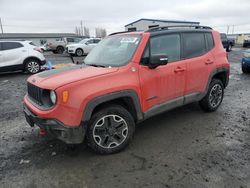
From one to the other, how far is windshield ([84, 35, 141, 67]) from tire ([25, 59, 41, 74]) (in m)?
7.16

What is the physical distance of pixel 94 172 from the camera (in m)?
2.92

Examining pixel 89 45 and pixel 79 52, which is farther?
pixel 89 45

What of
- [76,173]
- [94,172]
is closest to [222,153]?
[94,172]

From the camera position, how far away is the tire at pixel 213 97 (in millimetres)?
4797

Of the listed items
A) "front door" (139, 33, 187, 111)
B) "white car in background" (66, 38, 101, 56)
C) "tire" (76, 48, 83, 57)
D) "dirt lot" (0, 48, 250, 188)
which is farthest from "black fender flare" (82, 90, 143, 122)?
"tire" (76, 48, 83, 57)

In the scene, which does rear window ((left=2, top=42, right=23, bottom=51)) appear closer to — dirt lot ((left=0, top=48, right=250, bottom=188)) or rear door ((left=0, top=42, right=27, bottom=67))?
rear door ((left=0, top=42, right=27, bottom=67))

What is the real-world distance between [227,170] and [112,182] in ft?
5.09

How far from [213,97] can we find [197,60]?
1.17 m

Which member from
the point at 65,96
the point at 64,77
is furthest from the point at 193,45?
the point at 65,96

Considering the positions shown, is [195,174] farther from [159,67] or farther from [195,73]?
[195,73]

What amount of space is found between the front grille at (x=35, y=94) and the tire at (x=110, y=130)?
0.82m

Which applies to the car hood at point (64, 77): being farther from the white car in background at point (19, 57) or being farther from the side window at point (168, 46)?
the white car in background at point (19, 57)

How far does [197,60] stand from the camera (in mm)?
4281

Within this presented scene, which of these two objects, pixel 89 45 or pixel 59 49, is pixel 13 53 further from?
pixel 59 49
